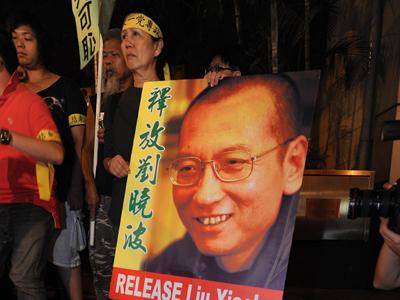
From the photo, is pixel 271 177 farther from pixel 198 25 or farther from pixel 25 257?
pixel 198 25

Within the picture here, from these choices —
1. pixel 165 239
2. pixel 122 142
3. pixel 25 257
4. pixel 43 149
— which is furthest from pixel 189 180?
pixel 25 257

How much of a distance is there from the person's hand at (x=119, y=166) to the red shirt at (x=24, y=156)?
0.82ft

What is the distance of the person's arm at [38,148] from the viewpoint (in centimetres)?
163

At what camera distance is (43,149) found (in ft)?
5.58

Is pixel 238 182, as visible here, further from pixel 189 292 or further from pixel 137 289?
pixel 137 289

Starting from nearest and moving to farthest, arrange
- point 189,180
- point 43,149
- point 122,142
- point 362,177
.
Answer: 1. point 189,180
2. point 43,149
3. point 122,142
4. point 362,177

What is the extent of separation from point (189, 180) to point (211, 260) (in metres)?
0.27

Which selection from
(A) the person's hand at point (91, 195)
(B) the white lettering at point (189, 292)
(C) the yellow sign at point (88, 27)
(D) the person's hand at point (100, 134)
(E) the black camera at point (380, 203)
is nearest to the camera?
(E) the black camera at point (380, 203)

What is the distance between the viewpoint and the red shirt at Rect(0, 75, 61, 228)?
1.80 m

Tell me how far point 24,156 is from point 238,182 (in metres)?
0.97

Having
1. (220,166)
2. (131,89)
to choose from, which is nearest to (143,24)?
(131,89)

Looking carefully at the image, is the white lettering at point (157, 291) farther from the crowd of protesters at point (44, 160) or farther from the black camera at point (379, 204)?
the black camera at point (379, 204)

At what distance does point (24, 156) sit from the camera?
186cm

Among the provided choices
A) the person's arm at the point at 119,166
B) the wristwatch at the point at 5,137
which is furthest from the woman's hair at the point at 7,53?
the person's arm at the point at 119,166
